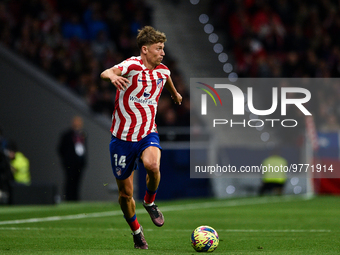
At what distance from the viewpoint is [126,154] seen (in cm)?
682

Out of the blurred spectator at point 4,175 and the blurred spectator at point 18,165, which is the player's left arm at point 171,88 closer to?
the blurred spectator at point 4,175

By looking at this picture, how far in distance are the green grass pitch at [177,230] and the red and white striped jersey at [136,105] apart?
1.26 metres

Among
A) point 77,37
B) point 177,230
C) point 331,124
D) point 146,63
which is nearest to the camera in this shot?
point 146,63

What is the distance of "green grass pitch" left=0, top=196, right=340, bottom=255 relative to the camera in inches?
267

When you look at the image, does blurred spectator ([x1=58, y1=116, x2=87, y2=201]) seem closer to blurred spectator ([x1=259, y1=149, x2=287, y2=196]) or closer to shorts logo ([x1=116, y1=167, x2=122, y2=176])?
blurred spectator ([x1=259, y1=149, x2=287, y2=196])

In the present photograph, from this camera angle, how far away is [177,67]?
70.5ft

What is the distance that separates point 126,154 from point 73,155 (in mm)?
9727

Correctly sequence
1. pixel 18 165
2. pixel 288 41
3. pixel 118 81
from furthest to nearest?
pixel 288 41 → pixel 18 165 → pixel 118 81

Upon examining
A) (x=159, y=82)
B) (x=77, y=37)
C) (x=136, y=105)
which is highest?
(x=77, y=37)

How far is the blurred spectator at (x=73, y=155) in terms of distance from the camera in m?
16.3

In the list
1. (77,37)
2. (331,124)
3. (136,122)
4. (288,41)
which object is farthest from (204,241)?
(288,41)

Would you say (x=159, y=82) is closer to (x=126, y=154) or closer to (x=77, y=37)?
(x=126, y=154)

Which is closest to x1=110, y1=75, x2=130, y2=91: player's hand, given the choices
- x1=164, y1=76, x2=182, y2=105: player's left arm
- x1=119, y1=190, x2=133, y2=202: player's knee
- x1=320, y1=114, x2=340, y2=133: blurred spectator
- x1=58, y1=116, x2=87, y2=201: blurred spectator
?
x1=164, y1=76, x2=182, y2=105: player's left arm

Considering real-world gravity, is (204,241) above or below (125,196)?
below
